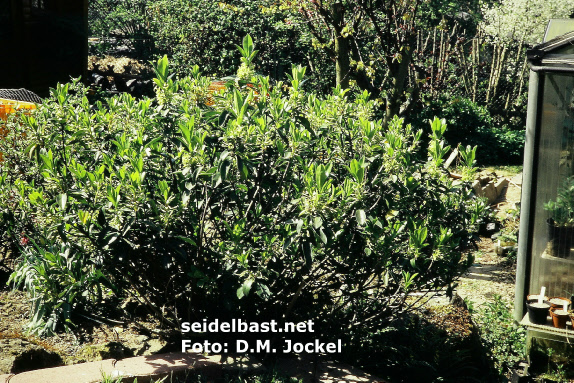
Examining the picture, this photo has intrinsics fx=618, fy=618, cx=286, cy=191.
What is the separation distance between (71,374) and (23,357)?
0.44m

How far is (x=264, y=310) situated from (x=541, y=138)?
276 cm

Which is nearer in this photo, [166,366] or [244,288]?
[244,288]

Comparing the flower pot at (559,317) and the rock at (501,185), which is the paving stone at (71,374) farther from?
the rock at (501,185)

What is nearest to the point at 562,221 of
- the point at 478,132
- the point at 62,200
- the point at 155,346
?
the point at 155,346

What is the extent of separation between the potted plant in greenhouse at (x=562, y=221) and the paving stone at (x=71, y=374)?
12.2 feet

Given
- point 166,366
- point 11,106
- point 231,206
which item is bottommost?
point 166,366

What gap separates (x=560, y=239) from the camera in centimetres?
527

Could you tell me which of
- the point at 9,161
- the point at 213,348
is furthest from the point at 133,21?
the point at 213,348

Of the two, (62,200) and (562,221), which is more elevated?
(62,200)

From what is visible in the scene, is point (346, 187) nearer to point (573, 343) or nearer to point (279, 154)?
point (279, 154)

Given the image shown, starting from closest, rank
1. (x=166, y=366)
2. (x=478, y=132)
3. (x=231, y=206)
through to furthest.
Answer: (x=166, y=366), (x=231, y=206), (x=478, y=132)

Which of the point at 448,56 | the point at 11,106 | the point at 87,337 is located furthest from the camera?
the point at 448,56

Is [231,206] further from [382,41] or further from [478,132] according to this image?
[478,132]

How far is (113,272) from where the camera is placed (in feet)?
11.9
